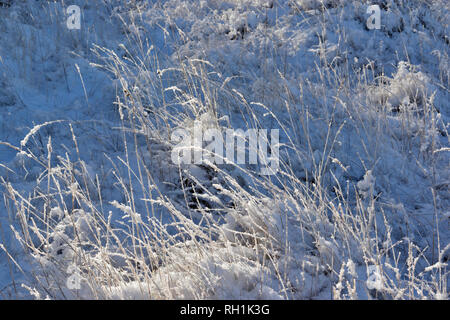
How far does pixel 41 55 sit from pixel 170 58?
1.48 metres

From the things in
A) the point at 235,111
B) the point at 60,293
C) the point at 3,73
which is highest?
the point at 3,73

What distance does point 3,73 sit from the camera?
473cm

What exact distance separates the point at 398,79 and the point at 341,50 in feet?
3.29

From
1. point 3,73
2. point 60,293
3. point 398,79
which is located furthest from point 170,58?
point 60,293

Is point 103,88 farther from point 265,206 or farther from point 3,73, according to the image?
point 265,206

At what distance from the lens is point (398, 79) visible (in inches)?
177

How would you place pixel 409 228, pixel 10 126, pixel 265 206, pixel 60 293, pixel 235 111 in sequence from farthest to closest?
pixel 235 111
pixel 10 126
pixel 409 228
pixel 265 206
pixel 60 293

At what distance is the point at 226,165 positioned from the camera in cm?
361

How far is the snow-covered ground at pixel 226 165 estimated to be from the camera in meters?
2.28

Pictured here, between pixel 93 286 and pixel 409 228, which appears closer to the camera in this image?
pixel 93 286

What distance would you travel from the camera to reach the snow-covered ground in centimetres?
228
